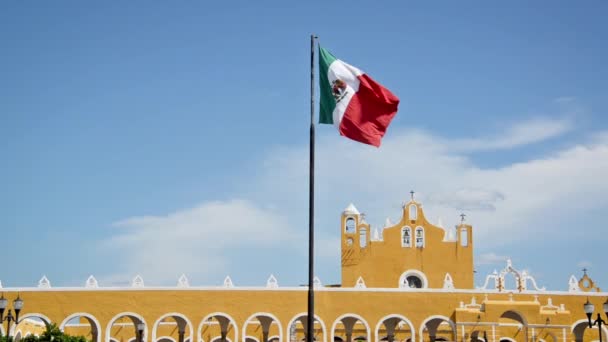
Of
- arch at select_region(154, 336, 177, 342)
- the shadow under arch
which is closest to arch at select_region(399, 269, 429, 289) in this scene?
the shadow under arch

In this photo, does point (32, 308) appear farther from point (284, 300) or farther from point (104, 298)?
point (284, 300)

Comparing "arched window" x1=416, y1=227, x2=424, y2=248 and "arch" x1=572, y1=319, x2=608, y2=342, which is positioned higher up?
"arched window" x1=416, y1=227, x2=424, y2=248

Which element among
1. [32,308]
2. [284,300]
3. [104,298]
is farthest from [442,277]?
[32,308]

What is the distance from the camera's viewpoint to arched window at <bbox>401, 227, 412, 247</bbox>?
137 feet

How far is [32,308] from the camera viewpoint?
35094 millimetres

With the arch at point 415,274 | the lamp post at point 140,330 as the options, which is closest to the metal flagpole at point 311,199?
the lamp post at point 140,330

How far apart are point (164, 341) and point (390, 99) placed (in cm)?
3043

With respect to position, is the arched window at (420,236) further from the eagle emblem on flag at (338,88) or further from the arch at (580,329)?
the eagle emblem on flag at (338,88)

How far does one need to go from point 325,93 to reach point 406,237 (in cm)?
2730

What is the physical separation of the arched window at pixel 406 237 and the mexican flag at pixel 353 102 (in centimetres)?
2690

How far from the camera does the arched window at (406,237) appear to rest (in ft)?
137

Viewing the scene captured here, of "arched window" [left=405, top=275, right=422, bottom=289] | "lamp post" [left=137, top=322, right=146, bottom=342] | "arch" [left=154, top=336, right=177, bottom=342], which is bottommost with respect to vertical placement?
"arch" [left=154, top=336, right=177, bottom=342]

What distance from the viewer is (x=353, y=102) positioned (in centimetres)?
1553

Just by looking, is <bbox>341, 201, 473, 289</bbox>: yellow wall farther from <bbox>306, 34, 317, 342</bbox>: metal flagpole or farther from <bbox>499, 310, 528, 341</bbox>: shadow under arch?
<bbox>306, 34, 317, 342</bbox>: metal flagpole
